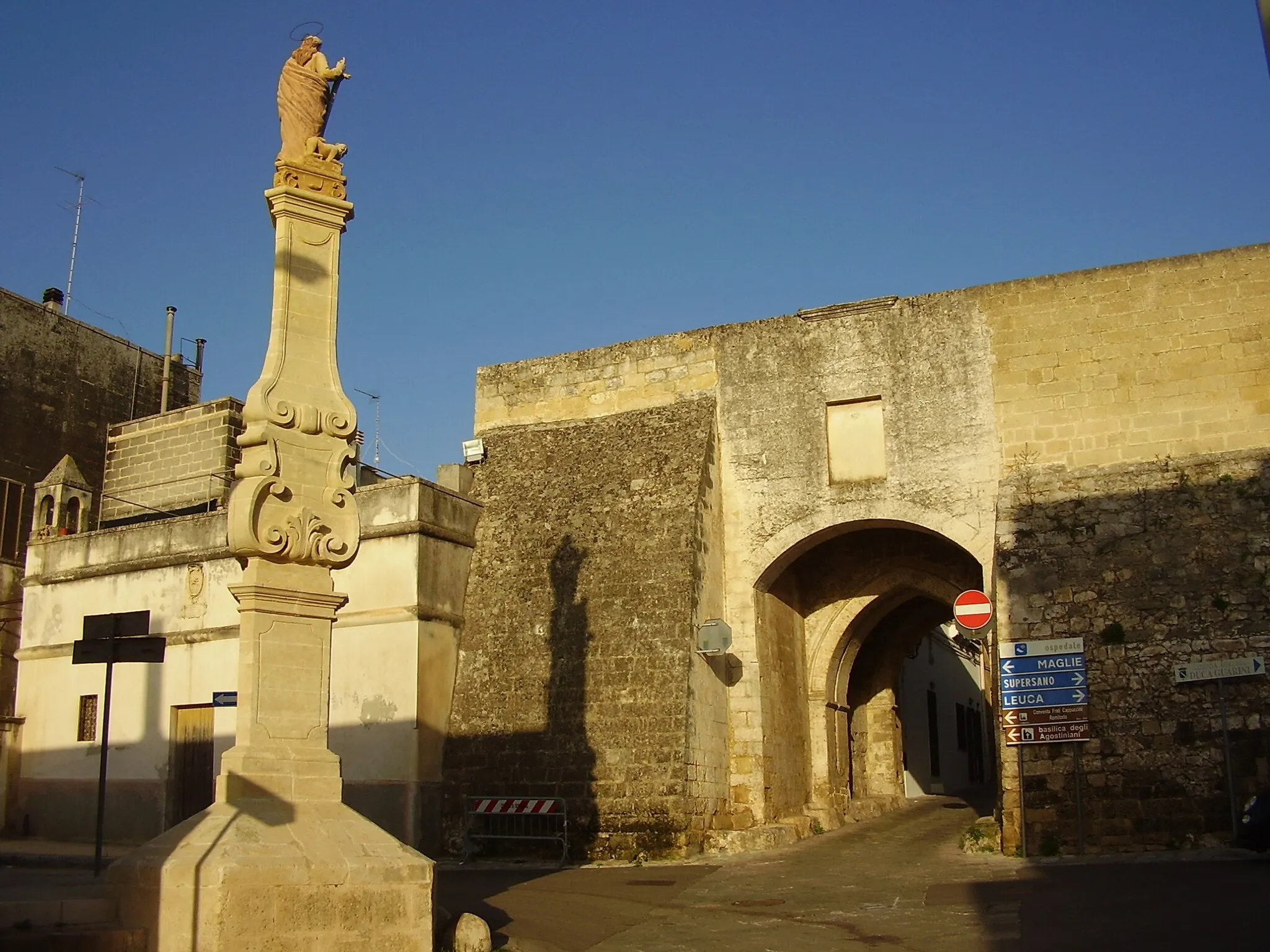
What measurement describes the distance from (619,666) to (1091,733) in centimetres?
529

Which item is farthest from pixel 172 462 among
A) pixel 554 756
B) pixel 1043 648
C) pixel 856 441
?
pixel 1043 648

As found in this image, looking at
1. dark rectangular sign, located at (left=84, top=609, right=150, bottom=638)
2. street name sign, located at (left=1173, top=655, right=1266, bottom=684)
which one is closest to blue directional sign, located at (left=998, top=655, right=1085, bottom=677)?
street name sign, located at (left=1173, top=655, right=1266, bottom=684)

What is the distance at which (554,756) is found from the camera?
15.1m

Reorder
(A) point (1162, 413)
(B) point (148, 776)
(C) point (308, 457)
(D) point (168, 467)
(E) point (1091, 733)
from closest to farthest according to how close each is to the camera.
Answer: (C) point (308, 457), (E) point (1091, 733), (A) point (1162, 413), (B) point (148, 776), (D) point (168, 467)

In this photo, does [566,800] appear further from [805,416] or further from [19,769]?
[19,769]

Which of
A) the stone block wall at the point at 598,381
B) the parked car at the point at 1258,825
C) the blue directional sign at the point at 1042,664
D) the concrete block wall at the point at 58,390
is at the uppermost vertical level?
the concrete block wall at the point at 58,390

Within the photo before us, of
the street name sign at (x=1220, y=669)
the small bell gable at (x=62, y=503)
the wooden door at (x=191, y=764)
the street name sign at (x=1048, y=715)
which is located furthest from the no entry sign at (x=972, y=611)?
the small bell gable at (x=62, y=503)

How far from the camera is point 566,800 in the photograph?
48.8ft

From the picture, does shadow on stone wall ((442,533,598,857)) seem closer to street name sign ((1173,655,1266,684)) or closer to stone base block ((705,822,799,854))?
stone base block ((705,822,799,854))

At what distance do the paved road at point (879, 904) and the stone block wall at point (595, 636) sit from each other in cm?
109

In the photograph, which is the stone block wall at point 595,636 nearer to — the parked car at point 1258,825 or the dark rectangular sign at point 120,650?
the dark rectangular sign at point 120,650

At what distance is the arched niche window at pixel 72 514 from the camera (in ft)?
66.5

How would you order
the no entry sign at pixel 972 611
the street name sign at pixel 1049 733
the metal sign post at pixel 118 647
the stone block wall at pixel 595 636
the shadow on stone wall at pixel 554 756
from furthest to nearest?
the shadow on stone wall at pixel 554 756, the stone block wall at pixel 595 636, the no entry sign at pixel 972 611, the street name sign at pixel 1049 733, the metal sign post at pixel 118 647

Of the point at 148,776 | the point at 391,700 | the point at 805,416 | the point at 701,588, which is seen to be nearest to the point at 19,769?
the point at 148,776
